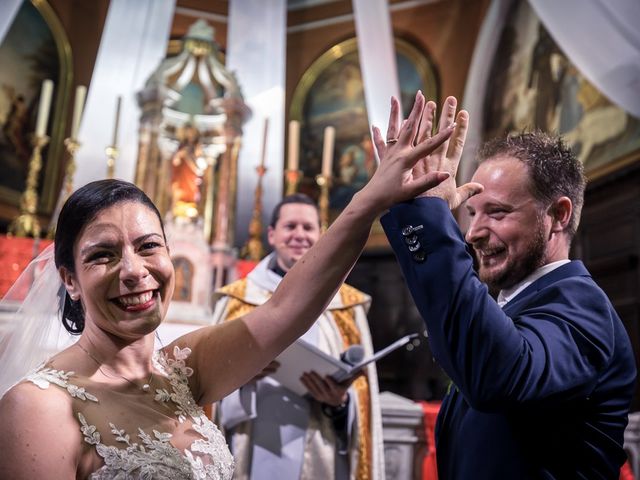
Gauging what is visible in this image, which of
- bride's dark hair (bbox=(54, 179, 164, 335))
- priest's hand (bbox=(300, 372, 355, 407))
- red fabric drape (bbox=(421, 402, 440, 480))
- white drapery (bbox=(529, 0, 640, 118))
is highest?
white drapery (bbox=(529, 0, 640, 118))

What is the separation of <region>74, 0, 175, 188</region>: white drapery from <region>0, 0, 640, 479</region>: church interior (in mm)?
21

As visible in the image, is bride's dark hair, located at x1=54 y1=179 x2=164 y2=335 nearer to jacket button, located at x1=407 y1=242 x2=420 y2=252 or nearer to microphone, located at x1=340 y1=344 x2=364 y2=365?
jacket button, located at x1=407 y1=242 x2=420 y2=252

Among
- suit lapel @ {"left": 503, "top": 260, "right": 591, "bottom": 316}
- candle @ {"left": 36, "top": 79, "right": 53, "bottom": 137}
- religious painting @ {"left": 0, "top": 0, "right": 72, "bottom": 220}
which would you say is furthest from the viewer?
religious painting @ {"left": 0, "top": 0, "right": 72, "bottom": 220}

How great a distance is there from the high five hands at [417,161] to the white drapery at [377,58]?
5.65 meters

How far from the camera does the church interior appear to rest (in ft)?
19.2

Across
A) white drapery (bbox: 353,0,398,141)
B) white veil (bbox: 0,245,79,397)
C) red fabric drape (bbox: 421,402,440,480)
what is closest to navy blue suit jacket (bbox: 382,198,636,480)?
white veil (bbox: 0,245,79,397)

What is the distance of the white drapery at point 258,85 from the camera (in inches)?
360

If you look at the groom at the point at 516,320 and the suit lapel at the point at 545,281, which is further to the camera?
the suit lapel at the point at 545,281

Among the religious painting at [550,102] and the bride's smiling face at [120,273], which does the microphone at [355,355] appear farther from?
the religious painting at [550,102]

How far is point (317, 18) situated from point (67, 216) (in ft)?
31.7

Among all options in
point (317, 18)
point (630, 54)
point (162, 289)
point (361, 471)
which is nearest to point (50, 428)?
point (162, 289)

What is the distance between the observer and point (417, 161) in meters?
1.57

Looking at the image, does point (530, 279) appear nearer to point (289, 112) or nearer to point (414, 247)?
point (414, 247)

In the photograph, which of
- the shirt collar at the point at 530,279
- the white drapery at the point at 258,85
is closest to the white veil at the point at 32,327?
the shirt collar at the point at 530,279
